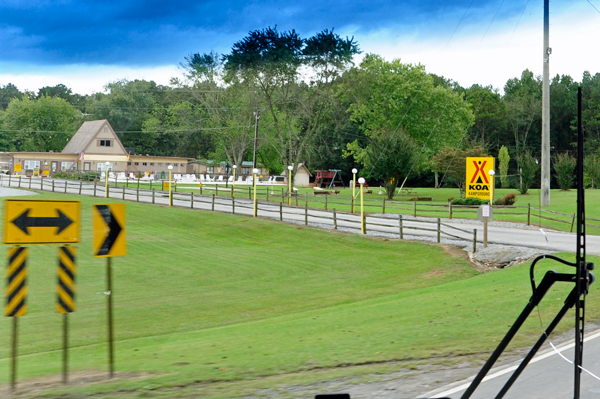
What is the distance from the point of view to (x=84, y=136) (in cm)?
6850

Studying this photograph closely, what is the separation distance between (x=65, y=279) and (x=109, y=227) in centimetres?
88

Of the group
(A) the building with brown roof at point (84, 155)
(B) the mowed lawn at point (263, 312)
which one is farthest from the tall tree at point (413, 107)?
(B) the mowed lawn at point (263, 312)

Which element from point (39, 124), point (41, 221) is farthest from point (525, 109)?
point (41, 221)

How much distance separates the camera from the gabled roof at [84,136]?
2608 inches

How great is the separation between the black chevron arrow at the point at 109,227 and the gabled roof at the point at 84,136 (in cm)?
5982

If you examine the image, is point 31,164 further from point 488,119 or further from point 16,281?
point 16,281

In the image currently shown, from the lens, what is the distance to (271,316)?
14.2m

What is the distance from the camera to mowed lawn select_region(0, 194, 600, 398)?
25.0 feet

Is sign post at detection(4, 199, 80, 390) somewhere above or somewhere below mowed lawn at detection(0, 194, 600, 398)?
above

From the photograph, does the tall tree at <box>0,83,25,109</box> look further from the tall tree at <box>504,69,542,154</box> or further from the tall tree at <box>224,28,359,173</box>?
the tall tree at <box>504,69,542,154</box>

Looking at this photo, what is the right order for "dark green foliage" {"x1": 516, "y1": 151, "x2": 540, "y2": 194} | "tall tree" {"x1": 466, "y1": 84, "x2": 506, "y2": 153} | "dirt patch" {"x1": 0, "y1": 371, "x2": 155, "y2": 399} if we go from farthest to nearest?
1. "tall tree" {"x1": 466, "y1": 84, "x2": 506, "y2": 153}
2. "dark green foliage" {"x1": 516, "y1": 151, "x2": 540, "y2": 194}
3. "dirt patch" {"x1": 0, "y1": 371, "x2": 155, "y2": 399}

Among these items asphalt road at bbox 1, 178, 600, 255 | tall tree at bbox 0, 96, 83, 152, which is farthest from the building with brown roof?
asphalt road at bbox 1, 178, 600, 255

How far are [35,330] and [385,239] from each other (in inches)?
646

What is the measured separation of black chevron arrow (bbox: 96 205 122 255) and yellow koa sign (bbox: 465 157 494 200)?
73.4ft
